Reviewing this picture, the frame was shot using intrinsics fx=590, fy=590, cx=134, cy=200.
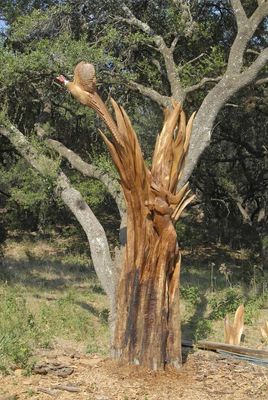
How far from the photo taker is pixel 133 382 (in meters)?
5.84

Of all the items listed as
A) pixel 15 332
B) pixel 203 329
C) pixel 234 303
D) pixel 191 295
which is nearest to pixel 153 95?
pixel 203 329

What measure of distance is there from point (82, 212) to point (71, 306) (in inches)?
113

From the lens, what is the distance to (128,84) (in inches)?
378

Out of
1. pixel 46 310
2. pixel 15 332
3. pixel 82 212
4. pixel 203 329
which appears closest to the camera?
pixel 15 332

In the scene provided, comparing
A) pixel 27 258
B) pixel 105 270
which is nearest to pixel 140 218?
pixel 105 270

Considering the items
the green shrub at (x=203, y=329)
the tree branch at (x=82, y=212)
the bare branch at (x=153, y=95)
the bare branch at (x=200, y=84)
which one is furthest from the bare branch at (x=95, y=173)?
the green shrub at (x=203, y=329)

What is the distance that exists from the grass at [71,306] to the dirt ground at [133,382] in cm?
36

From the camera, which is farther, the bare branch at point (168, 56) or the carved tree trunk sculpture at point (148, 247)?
the bare branch at point (168, 56)

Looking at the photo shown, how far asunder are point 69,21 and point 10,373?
6.05 meters

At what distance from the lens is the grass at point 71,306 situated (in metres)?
7.83

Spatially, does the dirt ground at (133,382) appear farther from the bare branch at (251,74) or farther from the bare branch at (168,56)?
the bare branch at (168,56)

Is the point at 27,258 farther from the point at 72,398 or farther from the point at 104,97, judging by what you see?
the point at 72,398

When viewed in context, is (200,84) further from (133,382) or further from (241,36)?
(133,382)

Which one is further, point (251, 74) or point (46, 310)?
point (46, 310)
